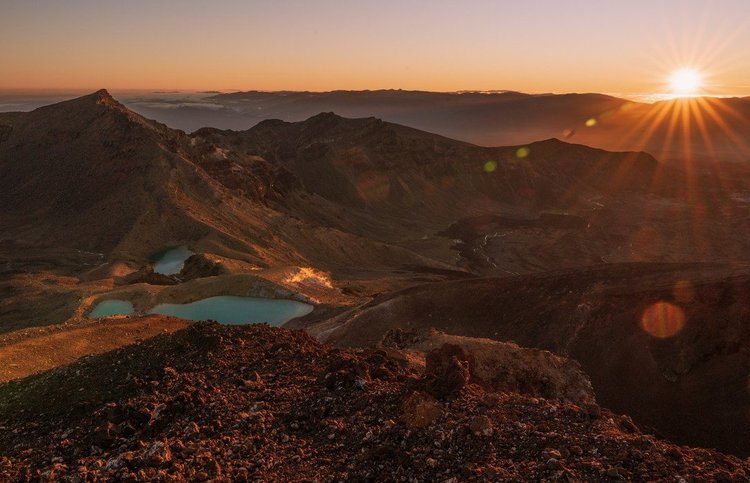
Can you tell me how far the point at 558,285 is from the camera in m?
44.8

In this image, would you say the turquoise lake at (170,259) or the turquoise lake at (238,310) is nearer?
the turquoise lake at (238,310)

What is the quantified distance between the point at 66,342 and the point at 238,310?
31.9 m

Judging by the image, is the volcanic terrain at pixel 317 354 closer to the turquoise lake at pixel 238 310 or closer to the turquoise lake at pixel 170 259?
the turquoise lake at pixel 238 310

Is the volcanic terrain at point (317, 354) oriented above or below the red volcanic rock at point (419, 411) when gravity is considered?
below

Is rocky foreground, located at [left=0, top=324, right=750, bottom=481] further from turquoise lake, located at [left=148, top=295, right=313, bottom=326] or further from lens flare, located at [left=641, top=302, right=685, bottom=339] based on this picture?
turquoise lake, located at [left=148, top=295, right=313, bottom=326]

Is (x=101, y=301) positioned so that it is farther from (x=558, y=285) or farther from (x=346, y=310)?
(x=558, y=285)

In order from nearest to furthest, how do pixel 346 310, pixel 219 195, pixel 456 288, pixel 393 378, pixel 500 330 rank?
pixel 393 378
pixel 500 330
pixel 456 288
pixel 346 310
pixel 219 195

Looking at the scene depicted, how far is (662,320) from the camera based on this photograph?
35875mm

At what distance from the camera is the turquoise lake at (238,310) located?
53.7m

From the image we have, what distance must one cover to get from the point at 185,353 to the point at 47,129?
451 feet

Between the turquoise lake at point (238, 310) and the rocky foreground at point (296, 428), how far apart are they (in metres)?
38.9

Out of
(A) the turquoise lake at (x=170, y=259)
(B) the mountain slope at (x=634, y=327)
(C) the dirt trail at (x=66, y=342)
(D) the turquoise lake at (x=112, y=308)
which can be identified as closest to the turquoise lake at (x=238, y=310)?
(D) the turquoise lake at (x=112, y=308)

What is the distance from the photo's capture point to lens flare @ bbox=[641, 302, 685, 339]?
34.9 meters

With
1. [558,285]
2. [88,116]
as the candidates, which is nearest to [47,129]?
[88,116]
